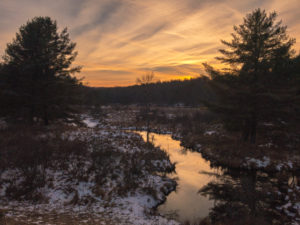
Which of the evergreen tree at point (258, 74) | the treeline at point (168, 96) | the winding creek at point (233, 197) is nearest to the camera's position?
the winding creek at point (233, 197)

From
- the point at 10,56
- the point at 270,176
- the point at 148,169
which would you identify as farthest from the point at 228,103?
the point at 10,56

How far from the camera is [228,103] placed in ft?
53.2

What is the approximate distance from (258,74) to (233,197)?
32.6 ft

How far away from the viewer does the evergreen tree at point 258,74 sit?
47.6ft

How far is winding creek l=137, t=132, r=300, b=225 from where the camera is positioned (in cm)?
765

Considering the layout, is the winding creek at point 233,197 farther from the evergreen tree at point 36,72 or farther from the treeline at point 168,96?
the treeline at point 168,96

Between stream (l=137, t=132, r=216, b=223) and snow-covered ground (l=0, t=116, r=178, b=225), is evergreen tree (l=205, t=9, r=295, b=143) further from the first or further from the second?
snow-covered ground (l=0, t=116, r=178, b=225)

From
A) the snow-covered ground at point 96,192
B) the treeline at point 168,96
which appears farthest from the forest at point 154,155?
the treeline at point 168,96

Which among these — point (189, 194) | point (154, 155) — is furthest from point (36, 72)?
point (189, 194)

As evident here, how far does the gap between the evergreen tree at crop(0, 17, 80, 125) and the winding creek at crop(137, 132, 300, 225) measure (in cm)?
1206

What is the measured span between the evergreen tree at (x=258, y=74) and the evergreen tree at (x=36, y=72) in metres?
13.2

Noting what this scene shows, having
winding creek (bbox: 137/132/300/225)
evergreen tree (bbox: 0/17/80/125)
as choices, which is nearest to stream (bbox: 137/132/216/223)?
winding creek (bbox: 137/132/300/225)

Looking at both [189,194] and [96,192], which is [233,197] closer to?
[189,194]

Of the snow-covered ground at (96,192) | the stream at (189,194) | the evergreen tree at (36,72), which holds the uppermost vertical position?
the evergreen tree at (36,72)
